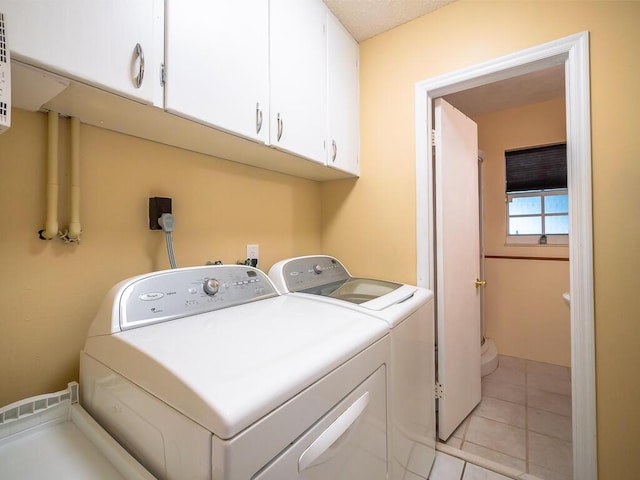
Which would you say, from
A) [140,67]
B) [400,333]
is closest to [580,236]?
[400,333]

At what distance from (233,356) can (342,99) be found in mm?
1554

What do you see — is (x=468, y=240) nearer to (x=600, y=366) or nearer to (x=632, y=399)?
(x=600, y=366)

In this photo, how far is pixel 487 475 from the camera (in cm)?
149

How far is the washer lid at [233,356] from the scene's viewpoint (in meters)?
0.49

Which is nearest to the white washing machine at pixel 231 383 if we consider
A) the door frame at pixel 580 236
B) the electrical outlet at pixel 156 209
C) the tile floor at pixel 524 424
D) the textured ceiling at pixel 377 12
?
the electrical outlet at pixel 156 209

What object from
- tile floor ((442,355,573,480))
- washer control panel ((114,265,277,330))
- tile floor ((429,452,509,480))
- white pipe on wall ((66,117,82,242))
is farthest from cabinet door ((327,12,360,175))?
tile floor ((442,355,573,480))

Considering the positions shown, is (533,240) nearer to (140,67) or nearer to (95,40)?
(140,67)

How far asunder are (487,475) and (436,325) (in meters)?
0.78

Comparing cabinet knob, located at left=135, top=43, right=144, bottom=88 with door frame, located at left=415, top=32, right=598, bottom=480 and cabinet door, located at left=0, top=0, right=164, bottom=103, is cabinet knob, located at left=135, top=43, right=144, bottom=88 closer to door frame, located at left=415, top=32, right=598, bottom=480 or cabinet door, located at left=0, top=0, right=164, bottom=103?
cabinet door, located at left=0, top=0, right=164, bottom=103

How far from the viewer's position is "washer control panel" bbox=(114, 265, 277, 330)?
815 millimetres

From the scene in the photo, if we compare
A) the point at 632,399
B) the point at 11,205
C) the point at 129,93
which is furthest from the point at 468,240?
the point at 11,205

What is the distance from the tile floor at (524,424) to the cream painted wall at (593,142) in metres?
0.44

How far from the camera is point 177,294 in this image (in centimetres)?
92

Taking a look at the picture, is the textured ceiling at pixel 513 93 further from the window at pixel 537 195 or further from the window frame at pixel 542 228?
the window frame at pixel 542 228
